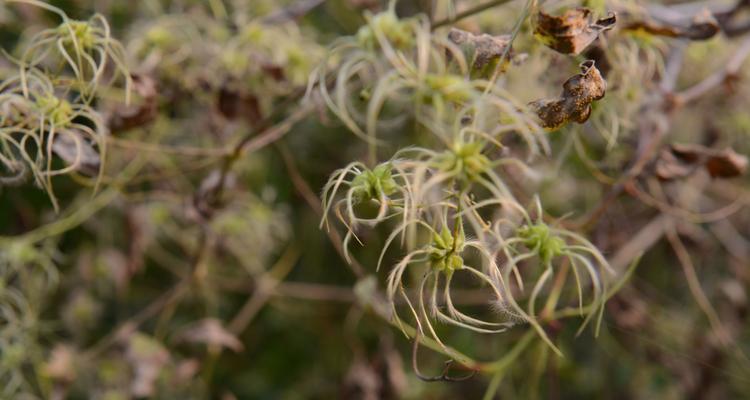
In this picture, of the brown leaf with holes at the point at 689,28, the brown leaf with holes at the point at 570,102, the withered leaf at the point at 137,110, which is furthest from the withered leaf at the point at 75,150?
the brown leaf with holes at the point at 689,28

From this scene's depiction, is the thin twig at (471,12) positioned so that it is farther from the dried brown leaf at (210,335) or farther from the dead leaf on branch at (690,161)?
the dried brown leaf at (210,335)

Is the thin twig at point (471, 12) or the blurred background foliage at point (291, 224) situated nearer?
the thin twig at point (471, 12)

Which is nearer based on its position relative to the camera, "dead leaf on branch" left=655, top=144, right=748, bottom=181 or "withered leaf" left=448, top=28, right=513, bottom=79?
"withered leaf" left=448, top=28, right=513, bottom=79

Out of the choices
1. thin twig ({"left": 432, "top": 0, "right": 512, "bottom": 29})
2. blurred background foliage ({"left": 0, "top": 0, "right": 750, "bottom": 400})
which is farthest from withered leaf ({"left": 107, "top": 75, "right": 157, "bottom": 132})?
thin twig ({"left": 432, "top": 0, "right": 512, "bottom": 29})

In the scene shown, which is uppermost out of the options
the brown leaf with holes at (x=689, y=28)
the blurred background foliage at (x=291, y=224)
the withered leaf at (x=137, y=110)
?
the withered leaf at (x=137, y=110)

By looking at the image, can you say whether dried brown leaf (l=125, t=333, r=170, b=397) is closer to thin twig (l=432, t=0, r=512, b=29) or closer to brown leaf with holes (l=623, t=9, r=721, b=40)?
thin twig (l=432, t=0, r=512, b=29)

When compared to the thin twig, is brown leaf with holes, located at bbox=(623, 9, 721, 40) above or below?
below
